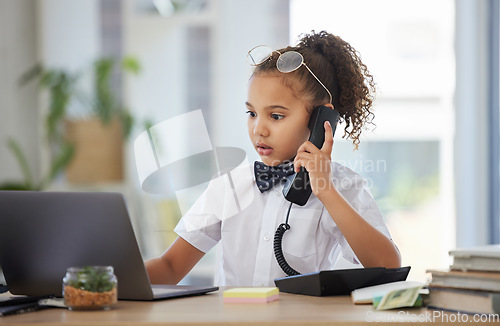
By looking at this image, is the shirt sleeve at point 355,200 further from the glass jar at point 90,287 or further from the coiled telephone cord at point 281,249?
the glass jar at point 90,287

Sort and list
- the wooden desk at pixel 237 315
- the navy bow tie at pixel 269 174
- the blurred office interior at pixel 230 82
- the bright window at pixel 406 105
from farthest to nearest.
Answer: the bright window at pixel 406 105 < the blurred office interior at pixel 230 82 < the navy bow tie at pixel 269 174 < the wooden desk at pixel 237 315

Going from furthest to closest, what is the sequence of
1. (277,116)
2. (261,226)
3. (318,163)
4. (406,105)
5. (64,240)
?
(406,105)
(261,226)
(277,116)
(318,163)
(64,240)

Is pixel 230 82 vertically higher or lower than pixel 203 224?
higher

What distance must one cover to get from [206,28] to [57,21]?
2.82 ft

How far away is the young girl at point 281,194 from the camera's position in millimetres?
1474

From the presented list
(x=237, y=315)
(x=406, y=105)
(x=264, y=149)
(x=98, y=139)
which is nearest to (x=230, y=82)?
(x=98, y=139)

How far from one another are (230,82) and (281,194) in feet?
5.83

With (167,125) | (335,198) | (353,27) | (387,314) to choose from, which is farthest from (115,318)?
(353,27)

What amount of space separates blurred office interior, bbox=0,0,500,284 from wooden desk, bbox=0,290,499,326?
2015 millimetres

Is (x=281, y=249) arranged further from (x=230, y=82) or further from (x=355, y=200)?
(x=230, y=82)

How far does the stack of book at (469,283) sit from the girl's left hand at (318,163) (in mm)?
386

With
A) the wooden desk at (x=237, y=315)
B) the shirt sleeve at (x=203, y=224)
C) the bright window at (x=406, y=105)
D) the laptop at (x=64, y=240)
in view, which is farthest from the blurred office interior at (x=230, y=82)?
the wooden desk at (x=237, y=315)

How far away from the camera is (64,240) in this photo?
108cm

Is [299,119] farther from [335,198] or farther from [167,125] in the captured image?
[167,125]
